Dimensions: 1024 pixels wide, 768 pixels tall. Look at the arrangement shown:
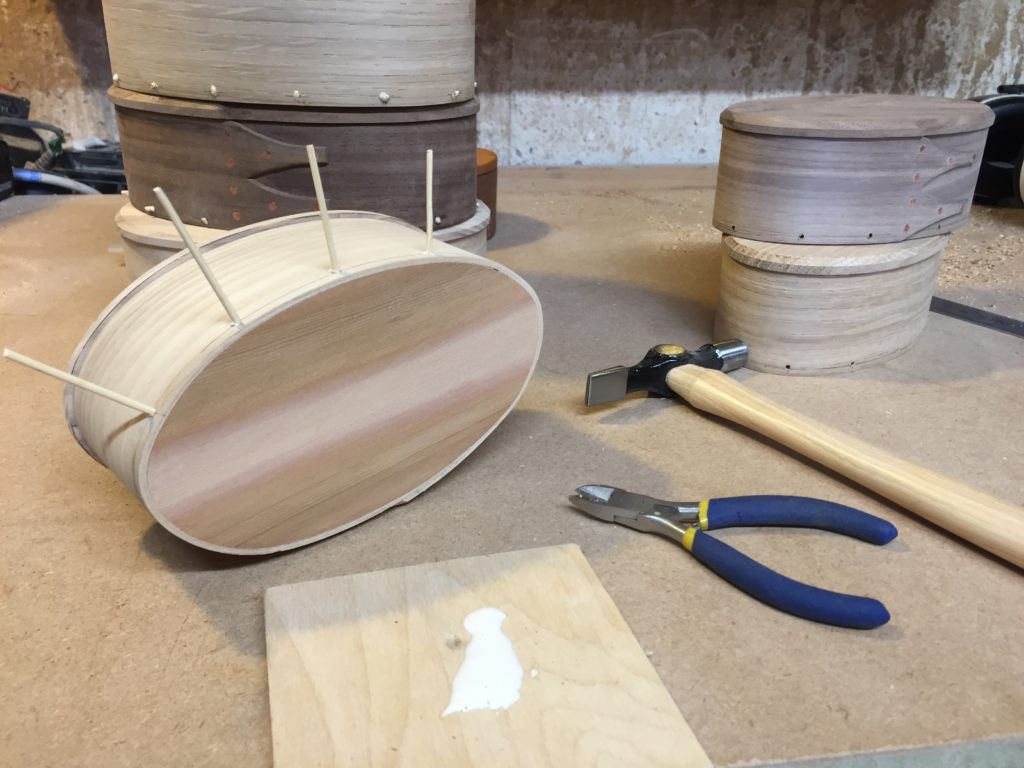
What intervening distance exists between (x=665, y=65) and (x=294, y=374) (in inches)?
109

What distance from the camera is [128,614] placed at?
836mm

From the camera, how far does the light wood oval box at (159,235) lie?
1.40 meters

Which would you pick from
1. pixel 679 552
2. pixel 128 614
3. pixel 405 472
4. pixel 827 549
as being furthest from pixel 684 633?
pixel 128 614

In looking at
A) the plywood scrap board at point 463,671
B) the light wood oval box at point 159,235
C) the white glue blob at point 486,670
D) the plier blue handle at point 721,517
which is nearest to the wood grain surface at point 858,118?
the light wood oval box at point 159,235

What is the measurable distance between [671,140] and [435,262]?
106 inches

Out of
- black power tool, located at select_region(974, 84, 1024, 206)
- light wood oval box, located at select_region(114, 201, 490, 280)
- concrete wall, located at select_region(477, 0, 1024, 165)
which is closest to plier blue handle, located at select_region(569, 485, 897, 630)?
light wood oval box, located at select_region(114, 201, 490, 280)

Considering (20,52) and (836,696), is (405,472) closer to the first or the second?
(836,696)

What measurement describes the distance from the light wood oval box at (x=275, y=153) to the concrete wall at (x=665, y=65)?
1.84 m

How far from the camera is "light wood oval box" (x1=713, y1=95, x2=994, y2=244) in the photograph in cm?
126

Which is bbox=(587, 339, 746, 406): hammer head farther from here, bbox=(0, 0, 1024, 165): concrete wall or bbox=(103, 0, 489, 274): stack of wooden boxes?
bbox=(0, 0, 1024, 165): concrete wall

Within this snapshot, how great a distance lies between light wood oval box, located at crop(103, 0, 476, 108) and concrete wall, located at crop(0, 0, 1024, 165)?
1875 mm

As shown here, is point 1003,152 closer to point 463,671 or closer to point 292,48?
point 292,48

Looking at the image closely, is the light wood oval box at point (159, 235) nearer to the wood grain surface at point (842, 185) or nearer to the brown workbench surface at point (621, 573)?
the brown workbench surface at point (621, 573)

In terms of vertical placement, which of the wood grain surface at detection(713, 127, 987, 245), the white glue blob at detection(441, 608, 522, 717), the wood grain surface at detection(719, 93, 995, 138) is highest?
the wood grain surface at detection(719, 93, 995, 138)
